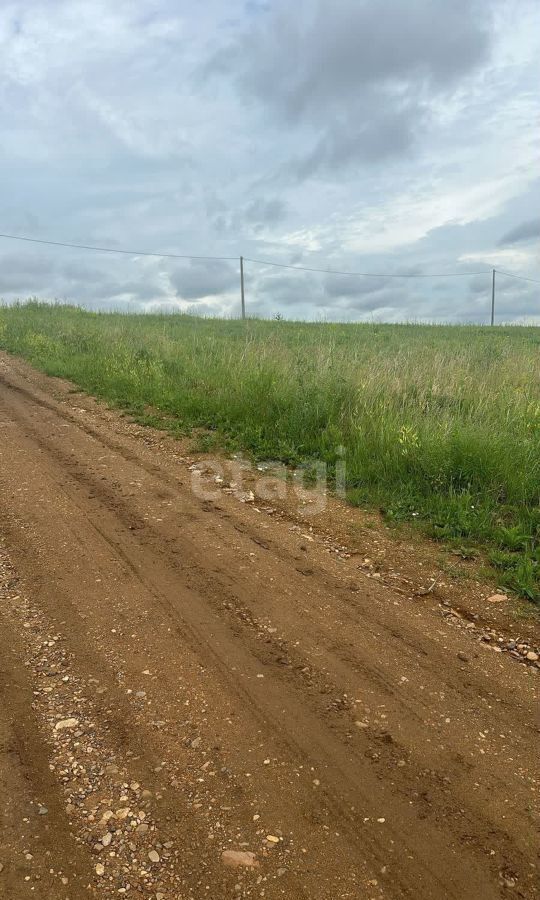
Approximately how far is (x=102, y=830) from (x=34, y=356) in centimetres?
1130

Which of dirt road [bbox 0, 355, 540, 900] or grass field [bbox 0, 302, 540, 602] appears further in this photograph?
grass field [bbox 0, 302, 540, 602]

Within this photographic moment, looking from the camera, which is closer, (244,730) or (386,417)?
(244,730)

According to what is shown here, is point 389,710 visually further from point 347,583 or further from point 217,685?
point 347,583

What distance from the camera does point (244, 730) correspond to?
8.48 feet

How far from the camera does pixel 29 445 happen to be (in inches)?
258

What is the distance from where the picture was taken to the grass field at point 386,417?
15.8 ft

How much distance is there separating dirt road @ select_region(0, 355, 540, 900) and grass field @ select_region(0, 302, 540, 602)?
1.28 meters

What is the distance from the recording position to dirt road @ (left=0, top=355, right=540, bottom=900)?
78.4 inches

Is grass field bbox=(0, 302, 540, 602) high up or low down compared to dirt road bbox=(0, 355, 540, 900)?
up

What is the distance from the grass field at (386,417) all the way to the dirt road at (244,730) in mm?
Answer: 1285

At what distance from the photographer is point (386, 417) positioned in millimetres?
6496

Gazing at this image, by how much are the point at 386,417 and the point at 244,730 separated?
177 inches

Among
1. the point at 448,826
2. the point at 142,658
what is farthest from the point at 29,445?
the point at 448,826

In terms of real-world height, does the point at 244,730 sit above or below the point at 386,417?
below
